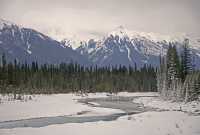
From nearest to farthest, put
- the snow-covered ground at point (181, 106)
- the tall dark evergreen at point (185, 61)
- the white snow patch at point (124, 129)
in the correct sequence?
the white snow patch at point (124, 129), the snow-covered ground at point (181, 106), the tall dark evergreen at point (185, 61)

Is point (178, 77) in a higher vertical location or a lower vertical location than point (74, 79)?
lower

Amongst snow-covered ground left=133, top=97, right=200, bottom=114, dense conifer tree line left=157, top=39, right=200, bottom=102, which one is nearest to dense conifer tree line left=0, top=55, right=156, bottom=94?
dense conifer tree line left=157, top=39, right=200, bottom=102

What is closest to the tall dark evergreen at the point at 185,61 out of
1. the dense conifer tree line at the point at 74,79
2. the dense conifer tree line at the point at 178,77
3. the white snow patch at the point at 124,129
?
the dense conifer tree line at the point at 178,77

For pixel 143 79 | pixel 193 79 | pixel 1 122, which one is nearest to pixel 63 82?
pixel 143 79

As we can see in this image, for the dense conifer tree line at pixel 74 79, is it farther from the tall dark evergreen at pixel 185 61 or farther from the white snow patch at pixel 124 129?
the white snow patch at pixel 124 129

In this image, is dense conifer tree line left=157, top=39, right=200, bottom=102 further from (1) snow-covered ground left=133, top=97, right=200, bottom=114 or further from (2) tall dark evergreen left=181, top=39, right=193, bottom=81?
(1) snow-covered ground left=133, top=97, right=200, bottom=114

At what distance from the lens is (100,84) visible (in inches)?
4985

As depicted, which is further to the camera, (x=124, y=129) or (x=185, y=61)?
(x=185, y=61)

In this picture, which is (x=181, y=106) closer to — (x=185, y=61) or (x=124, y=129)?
(x=185, y=61)

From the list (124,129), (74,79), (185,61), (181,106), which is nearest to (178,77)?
(185,61)

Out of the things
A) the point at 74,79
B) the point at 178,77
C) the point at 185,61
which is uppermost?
the point at 185,61

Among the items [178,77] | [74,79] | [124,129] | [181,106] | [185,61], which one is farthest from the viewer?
[74,79]

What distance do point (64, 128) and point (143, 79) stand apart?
4328 inches

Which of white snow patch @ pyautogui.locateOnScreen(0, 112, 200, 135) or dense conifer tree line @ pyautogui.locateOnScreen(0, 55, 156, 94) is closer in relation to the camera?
white snow patch @ pyautogui.locateOnScreen(0, 112, 200, 135)
